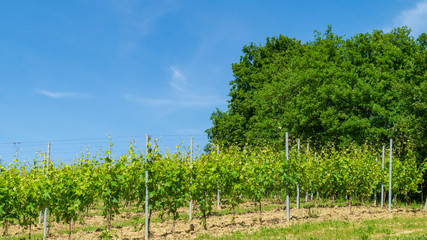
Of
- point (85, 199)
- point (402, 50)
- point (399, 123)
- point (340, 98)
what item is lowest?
point (85, 199)

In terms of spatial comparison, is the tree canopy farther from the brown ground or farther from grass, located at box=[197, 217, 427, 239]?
grass, located at box=[197, 217, 427, 239]

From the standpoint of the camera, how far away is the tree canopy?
75.5ft

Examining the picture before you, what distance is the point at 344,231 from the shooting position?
11.9 metres

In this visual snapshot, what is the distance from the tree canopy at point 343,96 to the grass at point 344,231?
364 inches

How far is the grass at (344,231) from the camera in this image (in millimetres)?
11273

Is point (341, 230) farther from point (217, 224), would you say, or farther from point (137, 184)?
point (137, 184)

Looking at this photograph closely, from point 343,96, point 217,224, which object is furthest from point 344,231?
point 343,96

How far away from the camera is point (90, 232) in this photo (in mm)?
13766

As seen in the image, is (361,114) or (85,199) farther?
(361,114)

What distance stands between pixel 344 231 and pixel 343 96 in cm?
1603

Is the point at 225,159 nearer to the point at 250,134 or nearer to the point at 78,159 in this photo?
the point at 78,159

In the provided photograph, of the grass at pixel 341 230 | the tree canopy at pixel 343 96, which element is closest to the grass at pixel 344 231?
the grass at pixel 341 230

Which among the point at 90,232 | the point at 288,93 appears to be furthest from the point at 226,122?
the point at 90,232

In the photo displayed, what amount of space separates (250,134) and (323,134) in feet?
18.7
